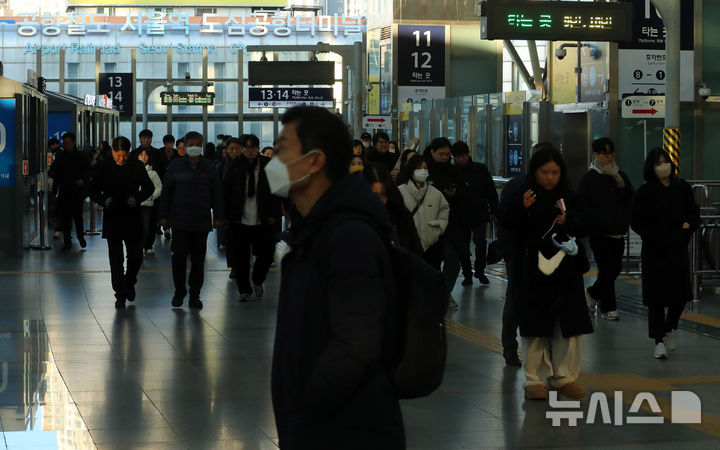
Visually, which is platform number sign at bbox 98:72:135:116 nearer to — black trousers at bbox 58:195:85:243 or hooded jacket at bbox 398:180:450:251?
black trousers at bbox 58:195:85:243

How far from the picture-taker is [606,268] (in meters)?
11.3

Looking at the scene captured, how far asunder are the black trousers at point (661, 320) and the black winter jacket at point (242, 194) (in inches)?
184

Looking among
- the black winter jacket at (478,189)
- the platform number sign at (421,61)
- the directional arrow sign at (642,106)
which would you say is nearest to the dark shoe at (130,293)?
the black winter jacket at (478,189)

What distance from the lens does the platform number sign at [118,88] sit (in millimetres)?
44062

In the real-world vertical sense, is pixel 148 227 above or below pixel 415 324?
below

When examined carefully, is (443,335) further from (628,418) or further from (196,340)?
(196,340)

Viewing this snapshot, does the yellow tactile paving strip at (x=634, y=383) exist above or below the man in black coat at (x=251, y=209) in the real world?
below

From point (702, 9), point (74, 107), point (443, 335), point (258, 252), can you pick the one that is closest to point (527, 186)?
point (443, 335)

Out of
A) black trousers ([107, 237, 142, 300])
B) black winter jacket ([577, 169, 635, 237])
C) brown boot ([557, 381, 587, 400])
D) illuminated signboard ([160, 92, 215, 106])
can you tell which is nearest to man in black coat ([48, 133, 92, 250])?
black trousers ([107, 237, 142, 300])

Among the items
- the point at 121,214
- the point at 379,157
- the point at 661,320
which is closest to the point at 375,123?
the point at 379,157

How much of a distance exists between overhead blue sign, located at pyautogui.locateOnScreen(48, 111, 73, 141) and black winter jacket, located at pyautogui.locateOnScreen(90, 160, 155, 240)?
15577 millimetres

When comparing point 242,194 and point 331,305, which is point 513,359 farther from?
point 331,305

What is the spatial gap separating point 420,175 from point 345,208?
738 centimetres

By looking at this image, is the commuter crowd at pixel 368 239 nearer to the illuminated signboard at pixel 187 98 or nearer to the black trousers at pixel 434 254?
the black trousers at pixel 434 254
